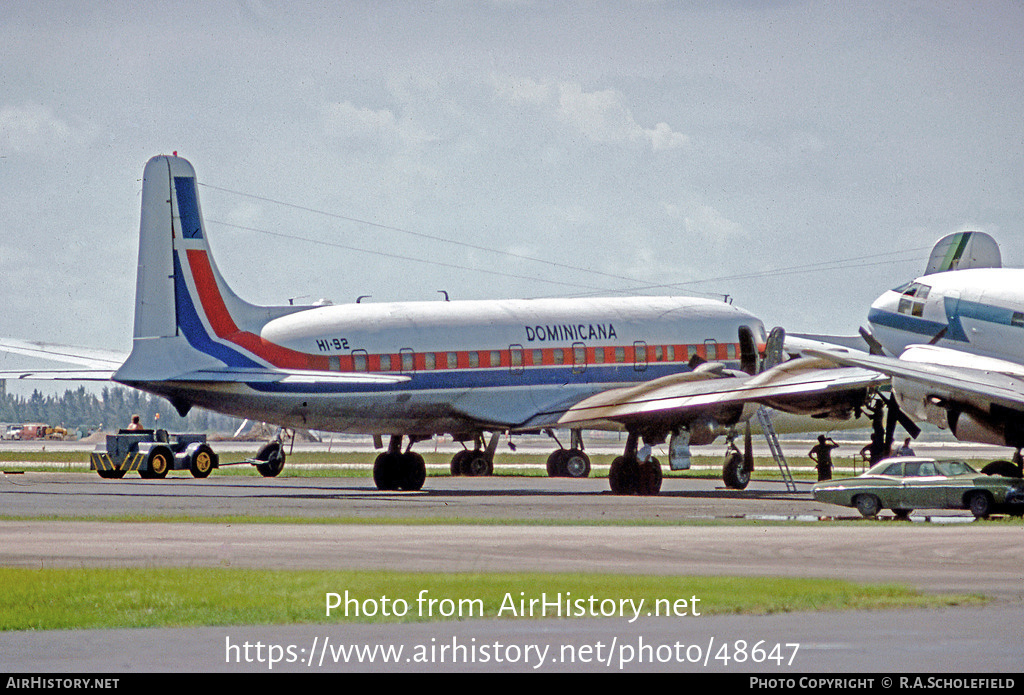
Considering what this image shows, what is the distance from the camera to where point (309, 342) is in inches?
1654

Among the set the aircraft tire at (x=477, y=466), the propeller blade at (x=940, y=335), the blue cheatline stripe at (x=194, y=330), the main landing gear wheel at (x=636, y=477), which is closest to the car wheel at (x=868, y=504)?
the propeller blade at (x=940, y=335)

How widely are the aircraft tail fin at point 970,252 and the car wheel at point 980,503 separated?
23552 millimetres

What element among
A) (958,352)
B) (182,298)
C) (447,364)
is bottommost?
(958,352)

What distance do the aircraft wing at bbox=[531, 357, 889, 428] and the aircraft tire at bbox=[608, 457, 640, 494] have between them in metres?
1.12

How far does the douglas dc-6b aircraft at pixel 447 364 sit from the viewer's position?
3878 cm

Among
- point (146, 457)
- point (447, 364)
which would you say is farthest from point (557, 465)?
point (146, 457)

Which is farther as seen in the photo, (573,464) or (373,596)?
(573,464)

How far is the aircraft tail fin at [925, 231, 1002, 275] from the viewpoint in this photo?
51.7m

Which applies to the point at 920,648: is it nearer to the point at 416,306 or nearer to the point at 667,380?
the point at 667,380

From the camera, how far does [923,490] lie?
30.0 meters

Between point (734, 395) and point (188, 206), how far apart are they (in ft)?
54.6

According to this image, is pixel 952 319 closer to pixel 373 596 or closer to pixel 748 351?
pixel 748 351

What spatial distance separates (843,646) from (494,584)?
549cm

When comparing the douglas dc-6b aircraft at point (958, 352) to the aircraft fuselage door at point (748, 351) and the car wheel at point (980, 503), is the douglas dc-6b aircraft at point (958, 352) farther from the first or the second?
the aircraft fuselage door at point (748, 351)
